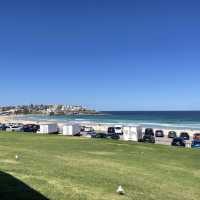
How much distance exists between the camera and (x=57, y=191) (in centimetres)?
1452

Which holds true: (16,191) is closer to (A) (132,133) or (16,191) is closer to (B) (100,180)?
(B) (100,180)

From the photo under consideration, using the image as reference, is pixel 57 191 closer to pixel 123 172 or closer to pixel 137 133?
pixel 123 172

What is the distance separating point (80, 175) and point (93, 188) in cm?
311

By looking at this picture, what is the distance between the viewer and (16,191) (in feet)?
46.3

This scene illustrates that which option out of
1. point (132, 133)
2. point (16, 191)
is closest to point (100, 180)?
point (16, 191)

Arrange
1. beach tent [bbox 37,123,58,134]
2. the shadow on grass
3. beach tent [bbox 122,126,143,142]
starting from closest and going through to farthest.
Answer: the shadow on grass → beach tent [bbox 122,126,143,142] → beach tent [bbox 37,123,58,134]

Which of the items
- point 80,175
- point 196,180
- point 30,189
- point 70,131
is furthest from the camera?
point 70,131

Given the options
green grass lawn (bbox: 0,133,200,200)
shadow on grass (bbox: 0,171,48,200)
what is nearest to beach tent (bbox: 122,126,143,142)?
green grass lawn (bbox: 0,133,200,200)

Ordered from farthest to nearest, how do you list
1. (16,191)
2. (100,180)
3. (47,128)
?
(47,128) → (100,180) → (16,191)

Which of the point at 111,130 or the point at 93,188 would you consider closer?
the point at 93,188

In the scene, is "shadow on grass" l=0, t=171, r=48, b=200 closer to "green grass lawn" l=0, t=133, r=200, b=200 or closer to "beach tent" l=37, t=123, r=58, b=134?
"green grass lawn" l=0, t=133, r=200, b=200

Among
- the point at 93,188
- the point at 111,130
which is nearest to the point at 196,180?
the point at 93,188

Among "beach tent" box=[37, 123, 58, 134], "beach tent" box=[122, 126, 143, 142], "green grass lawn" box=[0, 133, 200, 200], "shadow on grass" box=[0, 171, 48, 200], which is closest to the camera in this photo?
"shadow on grass" box=[0, 171, 48, 200]

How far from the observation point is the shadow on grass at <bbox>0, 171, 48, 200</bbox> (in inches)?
525
